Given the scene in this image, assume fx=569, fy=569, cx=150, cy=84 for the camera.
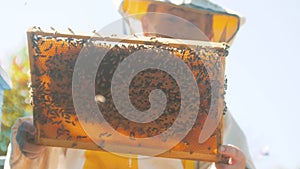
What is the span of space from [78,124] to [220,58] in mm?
649

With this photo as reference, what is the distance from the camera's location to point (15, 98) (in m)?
12.1

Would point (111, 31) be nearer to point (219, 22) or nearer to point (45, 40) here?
point (45, 40)

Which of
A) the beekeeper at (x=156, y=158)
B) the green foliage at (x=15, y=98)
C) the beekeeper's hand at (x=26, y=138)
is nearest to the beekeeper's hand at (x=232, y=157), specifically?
the beekeeper at (x=156, y=158)

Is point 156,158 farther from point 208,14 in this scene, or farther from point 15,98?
point 15,98

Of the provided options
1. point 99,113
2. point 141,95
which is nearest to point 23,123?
point 99,113

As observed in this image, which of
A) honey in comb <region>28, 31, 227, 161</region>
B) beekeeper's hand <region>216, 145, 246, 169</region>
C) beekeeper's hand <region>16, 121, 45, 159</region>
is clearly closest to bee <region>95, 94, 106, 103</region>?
honey in comb <region>28, 31, 227, 161</region>

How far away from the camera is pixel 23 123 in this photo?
2.47 m

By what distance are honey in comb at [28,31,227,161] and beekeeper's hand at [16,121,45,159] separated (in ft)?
0.27

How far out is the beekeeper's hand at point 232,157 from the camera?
7.79 feet

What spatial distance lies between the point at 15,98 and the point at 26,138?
32.7 ft

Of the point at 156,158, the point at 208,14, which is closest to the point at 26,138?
the point at 156,158

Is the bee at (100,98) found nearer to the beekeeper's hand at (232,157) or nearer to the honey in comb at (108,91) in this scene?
the honey in comb at (108,91)

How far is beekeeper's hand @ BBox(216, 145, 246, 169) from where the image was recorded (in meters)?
2.38

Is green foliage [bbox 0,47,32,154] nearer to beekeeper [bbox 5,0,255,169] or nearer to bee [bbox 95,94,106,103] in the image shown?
beekeeper [bbox 5,0,255,169]
